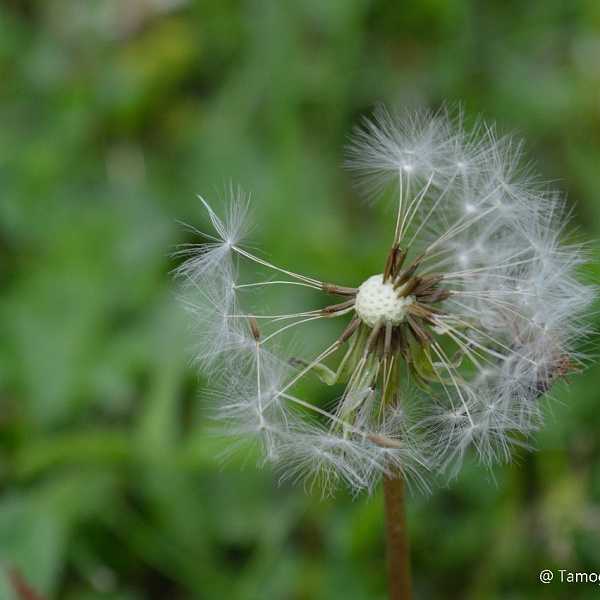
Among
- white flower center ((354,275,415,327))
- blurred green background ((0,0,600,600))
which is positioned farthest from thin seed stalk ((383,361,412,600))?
blurred green background ((0,0,600,600))

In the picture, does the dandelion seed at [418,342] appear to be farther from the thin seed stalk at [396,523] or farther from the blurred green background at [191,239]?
the blurred green background at [191,239]

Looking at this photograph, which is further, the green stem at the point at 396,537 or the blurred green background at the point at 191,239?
the blurred green background at the point at 191,239

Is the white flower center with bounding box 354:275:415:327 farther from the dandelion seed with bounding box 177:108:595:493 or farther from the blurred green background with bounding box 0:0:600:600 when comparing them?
the blurred green background with bounding box 0:0:600:600

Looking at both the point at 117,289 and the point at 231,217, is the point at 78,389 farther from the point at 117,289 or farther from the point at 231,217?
the point at 231,217

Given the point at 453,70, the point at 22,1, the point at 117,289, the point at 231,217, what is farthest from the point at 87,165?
the point at 231,217

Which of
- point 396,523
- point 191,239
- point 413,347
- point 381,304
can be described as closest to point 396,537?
point 396,523

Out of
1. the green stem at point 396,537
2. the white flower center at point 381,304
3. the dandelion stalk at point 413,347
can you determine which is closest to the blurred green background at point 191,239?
the green stem at point 396,537

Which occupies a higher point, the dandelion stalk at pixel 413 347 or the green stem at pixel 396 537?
the dandelion stalk at pixel 413 347
